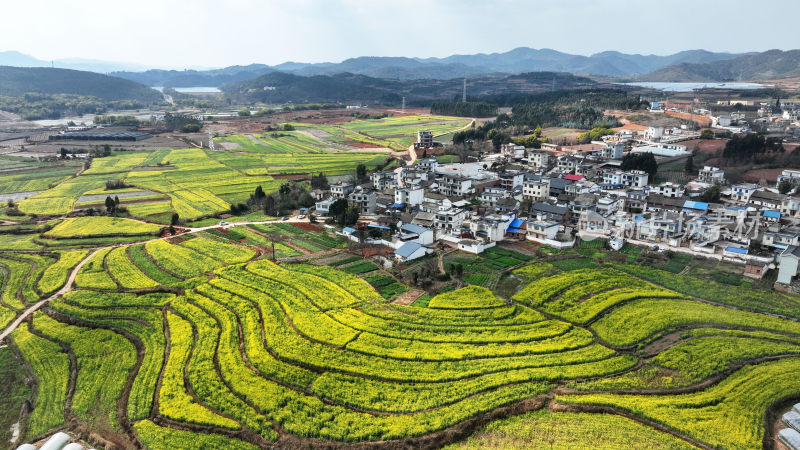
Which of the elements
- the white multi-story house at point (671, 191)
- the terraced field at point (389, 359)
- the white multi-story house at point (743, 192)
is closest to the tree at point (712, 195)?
the white multi-story house at point (743, 192)

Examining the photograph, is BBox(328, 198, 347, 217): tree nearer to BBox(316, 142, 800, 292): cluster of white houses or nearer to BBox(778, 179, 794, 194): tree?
BBox(316, 142, 800, 292): cluster of white houses

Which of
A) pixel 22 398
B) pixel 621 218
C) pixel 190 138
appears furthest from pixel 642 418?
pixel 190 138

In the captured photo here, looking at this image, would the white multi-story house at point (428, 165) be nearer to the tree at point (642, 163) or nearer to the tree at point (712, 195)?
the tree at point (642, 163)

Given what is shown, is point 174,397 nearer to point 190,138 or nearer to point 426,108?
point 190,138

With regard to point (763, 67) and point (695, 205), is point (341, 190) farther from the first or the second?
point (763, 67)

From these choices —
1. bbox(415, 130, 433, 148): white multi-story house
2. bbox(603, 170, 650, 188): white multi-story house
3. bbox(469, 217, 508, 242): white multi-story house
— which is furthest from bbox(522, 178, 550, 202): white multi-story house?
bbox(415, 130, 433, 148): white multi-story house

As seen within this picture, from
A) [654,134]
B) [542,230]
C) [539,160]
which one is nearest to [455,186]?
[542,230]
